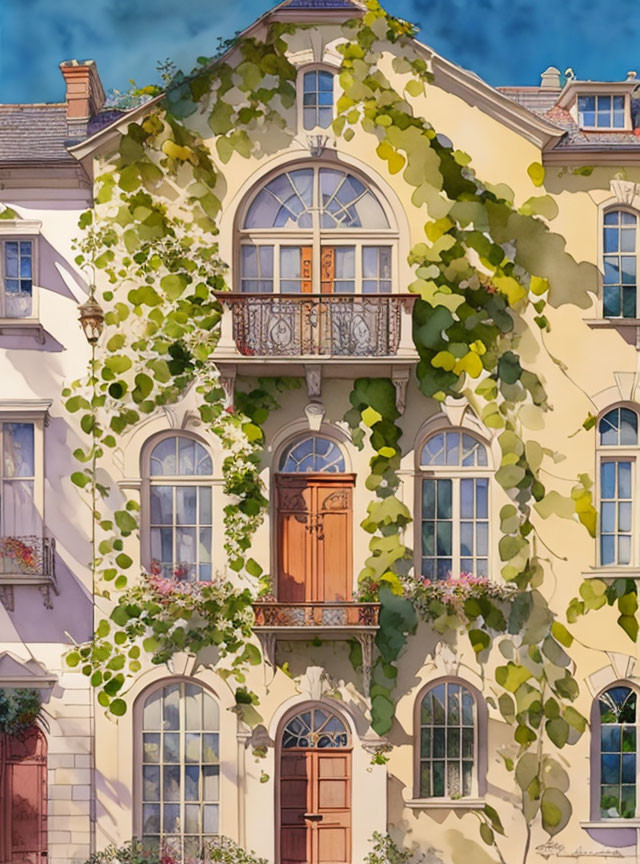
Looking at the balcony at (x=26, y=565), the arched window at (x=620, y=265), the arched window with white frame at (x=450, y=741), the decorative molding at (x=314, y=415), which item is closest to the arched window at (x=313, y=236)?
the decorative molding at (x=314, y=415)

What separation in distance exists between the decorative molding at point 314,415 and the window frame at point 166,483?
1285mm

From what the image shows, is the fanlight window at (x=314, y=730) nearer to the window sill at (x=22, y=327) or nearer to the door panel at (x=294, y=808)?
the door panel at (x=294, y=808)

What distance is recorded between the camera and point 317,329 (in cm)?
1479

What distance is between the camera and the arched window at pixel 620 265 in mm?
15398

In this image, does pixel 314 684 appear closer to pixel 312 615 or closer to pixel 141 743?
pixel 312 615

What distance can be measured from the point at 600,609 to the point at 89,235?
7.97 m

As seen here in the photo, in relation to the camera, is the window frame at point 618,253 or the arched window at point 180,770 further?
the window frame at point 618,253

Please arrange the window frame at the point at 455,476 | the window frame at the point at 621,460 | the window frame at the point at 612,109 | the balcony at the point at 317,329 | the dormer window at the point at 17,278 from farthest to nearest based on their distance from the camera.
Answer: the window frame at the point at 612,109
the dormer window at the point at 17,278
the window frame at the point at 621,460
the window frame at the point at 455,476
the balcony at the point at 317,329

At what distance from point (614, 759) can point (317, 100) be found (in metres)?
9.12

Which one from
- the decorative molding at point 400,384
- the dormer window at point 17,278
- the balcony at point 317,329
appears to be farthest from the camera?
the dormer window at point 17,278

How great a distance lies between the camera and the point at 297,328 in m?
14.8

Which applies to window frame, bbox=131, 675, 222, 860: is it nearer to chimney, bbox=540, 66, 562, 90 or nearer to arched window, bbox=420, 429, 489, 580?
arched window, bbox=420, 429, 489, 580

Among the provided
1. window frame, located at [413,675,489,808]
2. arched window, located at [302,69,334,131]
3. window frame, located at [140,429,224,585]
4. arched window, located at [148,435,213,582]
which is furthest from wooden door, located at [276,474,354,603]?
arched window, located at [302,69,334,131]
